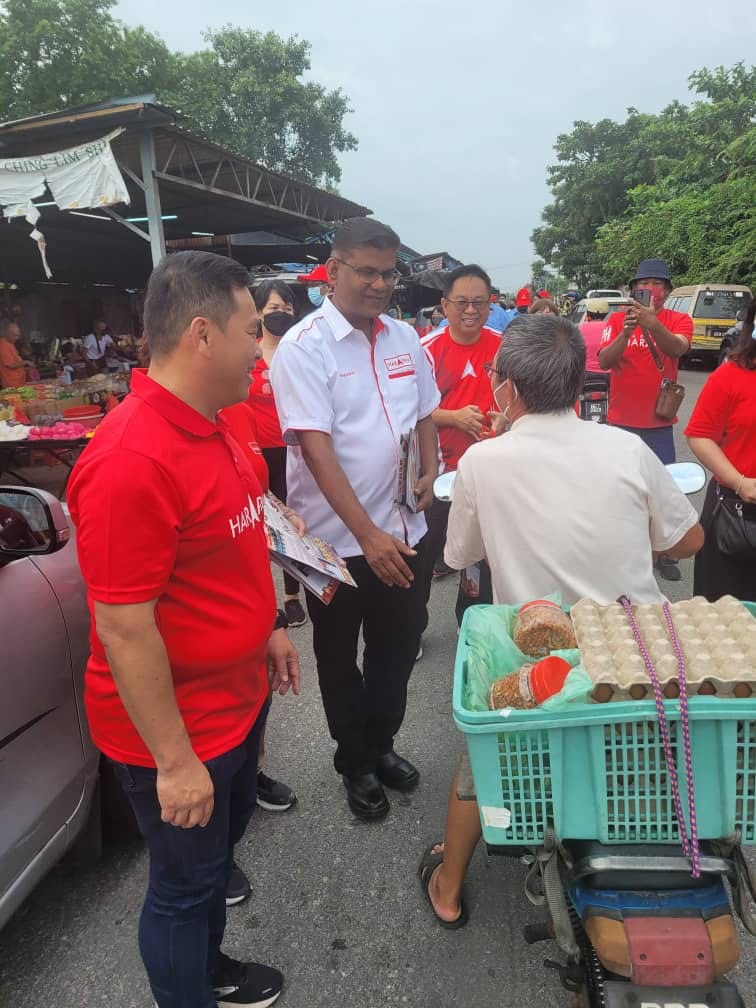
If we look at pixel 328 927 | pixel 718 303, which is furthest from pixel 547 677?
pixel 718 303

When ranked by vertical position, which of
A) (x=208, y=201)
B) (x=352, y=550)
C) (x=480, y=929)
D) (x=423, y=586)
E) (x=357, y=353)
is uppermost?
(x=208, y=201)

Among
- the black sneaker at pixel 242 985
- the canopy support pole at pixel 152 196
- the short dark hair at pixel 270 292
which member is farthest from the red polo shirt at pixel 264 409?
the canopy support pole at pixel 152 196

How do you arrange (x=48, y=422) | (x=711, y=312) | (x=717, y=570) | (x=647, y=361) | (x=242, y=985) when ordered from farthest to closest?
(x=711, y=312), (x=48, y=422), (x=647, y=361), (x=717, y=570), (x=242, y=985)

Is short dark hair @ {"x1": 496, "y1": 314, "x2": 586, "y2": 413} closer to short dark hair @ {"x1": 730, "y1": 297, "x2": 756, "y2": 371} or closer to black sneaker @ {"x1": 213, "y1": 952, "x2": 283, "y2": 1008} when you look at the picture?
short dark hair @ {"x1": 730, "y1": 297, "x2": 756, "y2": 371}

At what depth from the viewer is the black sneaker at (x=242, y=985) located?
5.90ft

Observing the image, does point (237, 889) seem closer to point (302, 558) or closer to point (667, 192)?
point (302, 558)

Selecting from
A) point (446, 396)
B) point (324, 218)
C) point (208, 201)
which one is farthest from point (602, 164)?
point (446, 396)

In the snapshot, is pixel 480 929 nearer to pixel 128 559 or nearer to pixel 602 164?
pixel 128 559

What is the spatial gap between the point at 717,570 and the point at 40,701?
104 inches

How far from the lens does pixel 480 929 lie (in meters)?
2.02

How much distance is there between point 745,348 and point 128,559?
2.53 metres

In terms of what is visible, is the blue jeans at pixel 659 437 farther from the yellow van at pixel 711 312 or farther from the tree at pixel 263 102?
the tree at pixel 263 102

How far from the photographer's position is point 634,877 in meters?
1.32

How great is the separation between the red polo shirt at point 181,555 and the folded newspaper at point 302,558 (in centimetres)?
21
